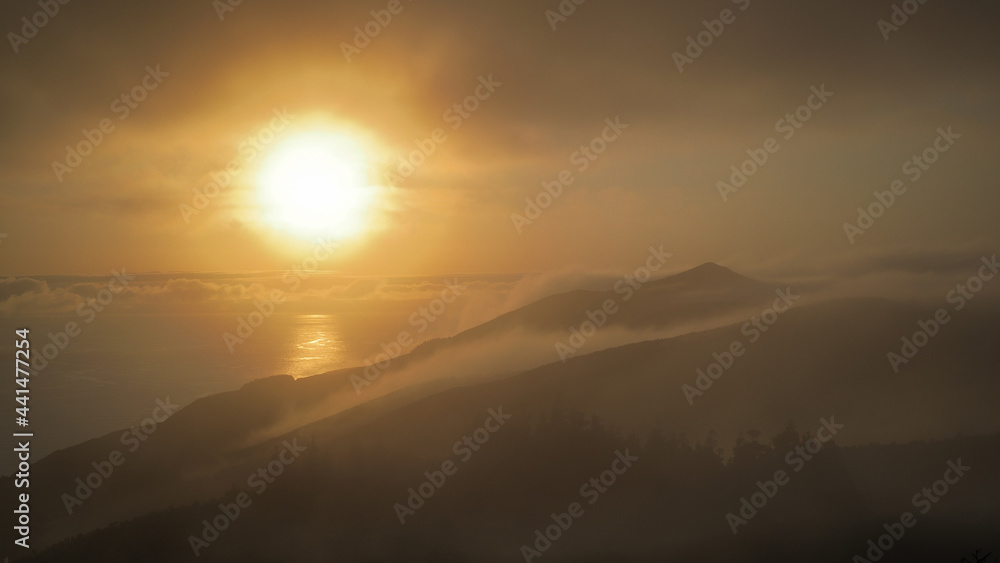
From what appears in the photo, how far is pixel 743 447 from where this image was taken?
16925cm

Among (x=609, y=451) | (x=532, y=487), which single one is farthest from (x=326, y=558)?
(x=609, y=451)

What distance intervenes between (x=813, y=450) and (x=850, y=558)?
4120 centimetres

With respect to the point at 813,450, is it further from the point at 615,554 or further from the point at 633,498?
the point at 615,554
